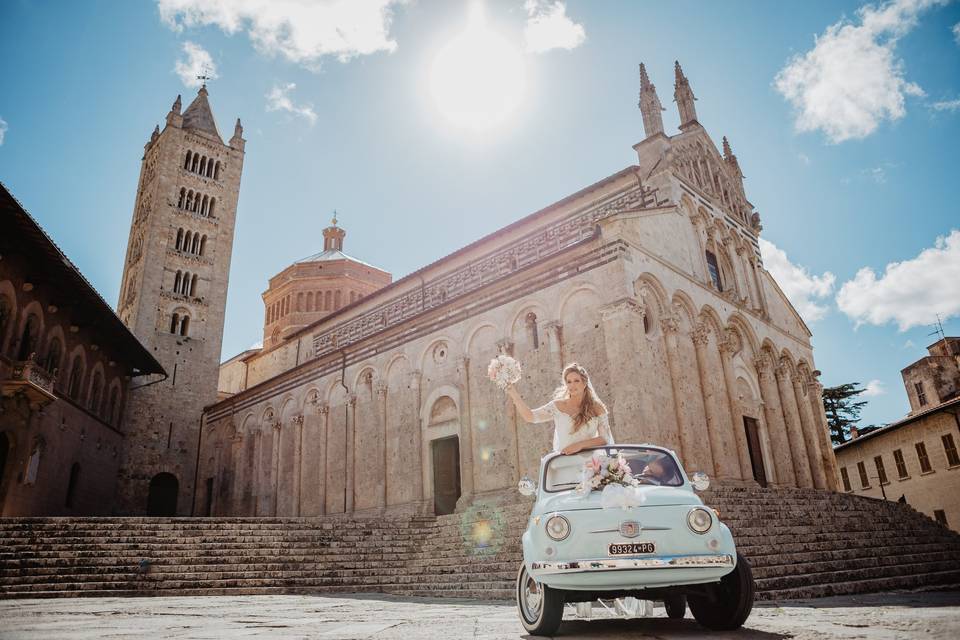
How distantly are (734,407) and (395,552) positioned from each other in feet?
33.7

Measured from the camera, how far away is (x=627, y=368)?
47.5 feet

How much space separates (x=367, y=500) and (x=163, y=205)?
20.6m

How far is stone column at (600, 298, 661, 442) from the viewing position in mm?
13992

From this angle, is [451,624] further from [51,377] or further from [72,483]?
[72,483]

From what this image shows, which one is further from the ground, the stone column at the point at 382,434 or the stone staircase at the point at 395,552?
the stone column at the point at 382,434

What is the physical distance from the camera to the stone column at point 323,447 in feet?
72.5

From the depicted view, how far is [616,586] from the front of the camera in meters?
4.43

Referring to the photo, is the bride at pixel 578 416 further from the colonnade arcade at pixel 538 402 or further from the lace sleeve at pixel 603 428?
the colonnade arcade at pixel 538 402

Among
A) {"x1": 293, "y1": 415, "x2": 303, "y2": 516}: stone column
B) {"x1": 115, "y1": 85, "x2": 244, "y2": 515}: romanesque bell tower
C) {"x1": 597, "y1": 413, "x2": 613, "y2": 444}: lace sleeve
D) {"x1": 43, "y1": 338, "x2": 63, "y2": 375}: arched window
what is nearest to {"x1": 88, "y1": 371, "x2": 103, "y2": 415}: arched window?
{"x1": 43, "y1": 338, "x2": 63, "y2": 375}: arched window

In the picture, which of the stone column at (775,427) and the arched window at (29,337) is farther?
the stone column at (775,427)

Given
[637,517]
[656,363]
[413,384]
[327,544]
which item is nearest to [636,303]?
[656,363]

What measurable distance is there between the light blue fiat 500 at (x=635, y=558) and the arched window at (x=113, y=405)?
2603 centimetres

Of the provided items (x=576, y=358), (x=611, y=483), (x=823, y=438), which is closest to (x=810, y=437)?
(x=823, y=438)

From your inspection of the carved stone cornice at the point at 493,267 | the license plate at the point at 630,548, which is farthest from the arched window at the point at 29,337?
the license plate at the point at 630,548
